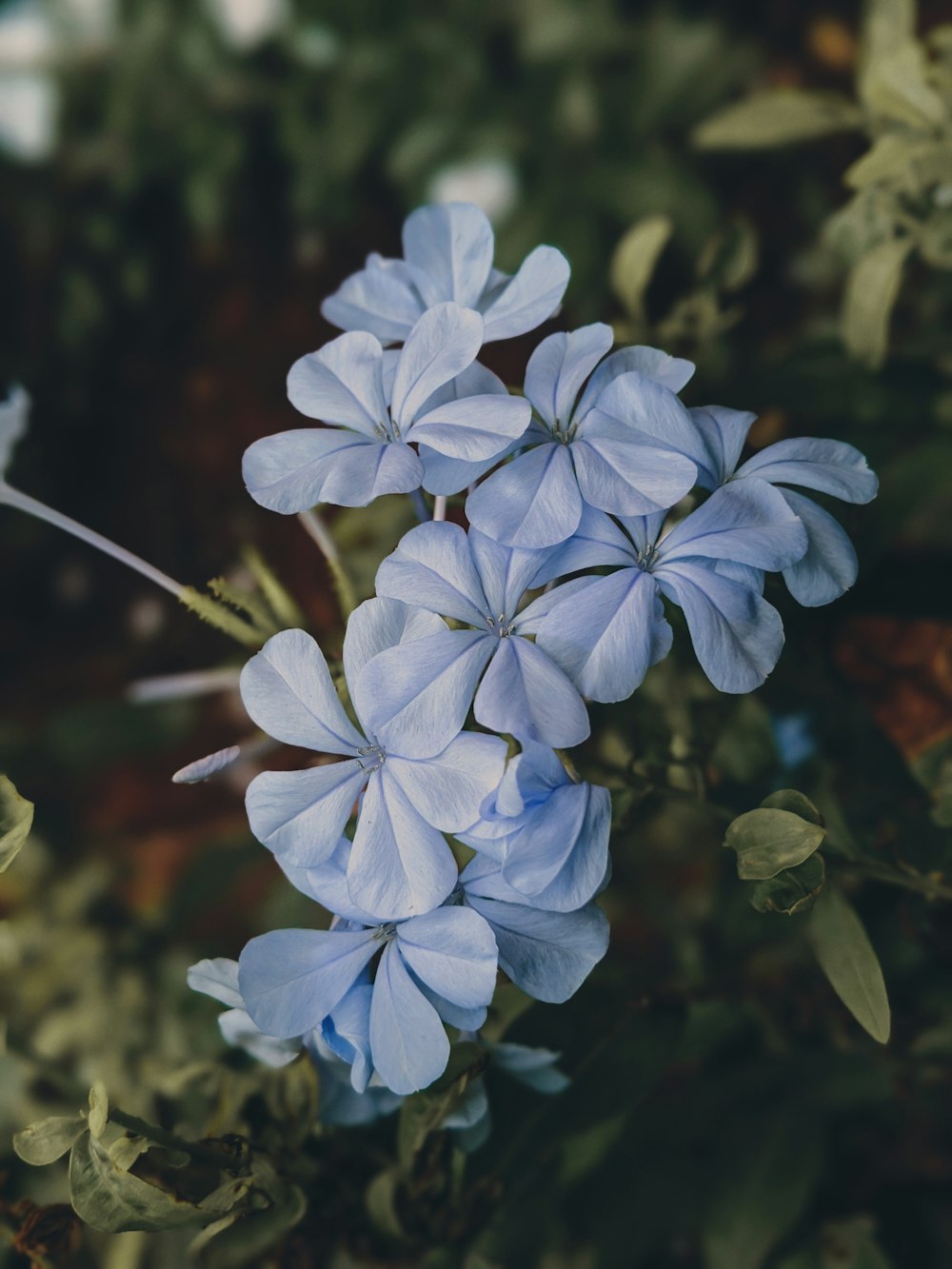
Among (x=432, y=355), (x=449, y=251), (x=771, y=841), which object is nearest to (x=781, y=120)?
(x=449, y=251)

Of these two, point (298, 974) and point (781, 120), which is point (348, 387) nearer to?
point (298, 974)

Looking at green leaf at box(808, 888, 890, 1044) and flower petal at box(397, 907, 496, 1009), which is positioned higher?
flower petal at box(397, 907, 496, 1009)

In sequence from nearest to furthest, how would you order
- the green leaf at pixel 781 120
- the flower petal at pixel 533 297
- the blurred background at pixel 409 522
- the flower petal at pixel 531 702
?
the flower petal at pixel 531 702 < the flower petal at pixel 533 297 < the blurred background at pixel 409 522 < the green leaf at pixel 781 120

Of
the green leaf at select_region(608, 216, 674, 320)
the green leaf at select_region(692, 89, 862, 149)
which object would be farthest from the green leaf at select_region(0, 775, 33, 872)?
the green leaf at select_region(692, 89, 862, 149)

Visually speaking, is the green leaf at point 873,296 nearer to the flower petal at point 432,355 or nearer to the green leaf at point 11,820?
the flower petal at point 432,355

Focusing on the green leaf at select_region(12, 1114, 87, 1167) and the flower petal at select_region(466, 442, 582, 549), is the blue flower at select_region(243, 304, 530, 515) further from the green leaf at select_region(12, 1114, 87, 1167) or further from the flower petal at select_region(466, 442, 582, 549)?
the green leaf at select_region(12, 1114, 87, 1167)

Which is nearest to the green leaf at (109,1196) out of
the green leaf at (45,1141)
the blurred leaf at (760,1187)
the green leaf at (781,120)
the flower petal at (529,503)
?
the green leaf at (45,1141)
